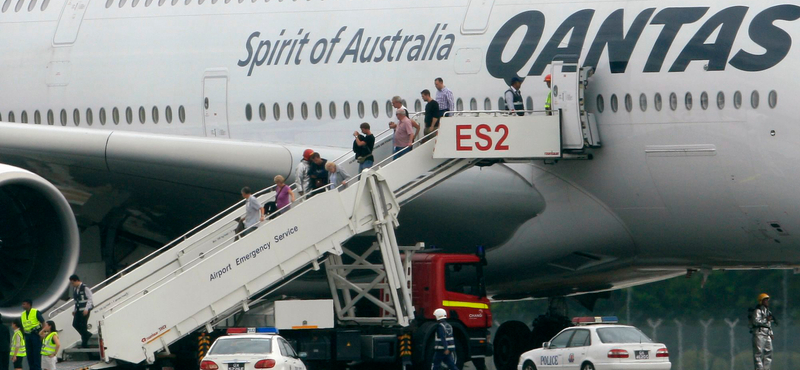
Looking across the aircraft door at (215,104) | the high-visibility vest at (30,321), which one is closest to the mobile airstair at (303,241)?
the high-visibility vest at (30,321)

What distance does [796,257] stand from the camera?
15297 millimetres

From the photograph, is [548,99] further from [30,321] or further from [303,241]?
[30,321]

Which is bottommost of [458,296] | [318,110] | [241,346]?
[241,346]

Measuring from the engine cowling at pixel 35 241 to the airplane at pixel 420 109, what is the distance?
0.02m

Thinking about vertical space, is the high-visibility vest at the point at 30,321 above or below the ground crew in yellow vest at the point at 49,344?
above

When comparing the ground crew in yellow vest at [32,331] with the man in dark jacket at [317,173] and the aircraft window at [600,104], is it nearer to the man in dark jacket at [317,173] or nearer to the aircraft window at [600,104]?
the man in dark jacket at [317,173]

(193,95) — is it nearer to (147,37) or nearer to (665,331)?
(147,37)

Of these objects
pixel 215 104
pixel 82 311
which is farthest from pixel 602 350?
pixel 215 104

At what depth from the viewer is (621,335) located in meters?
14.2

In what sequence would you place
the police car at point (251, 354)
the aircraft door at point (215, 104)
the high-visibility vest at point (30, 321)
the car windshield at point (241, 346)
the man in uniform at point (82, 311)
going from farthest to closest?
the aircraft door at point (215, 104)
the high-visibility vest at point (30, 321)
the man in uniform at point (82, 311)
the car windshield at point (241, 346)
the police car at point (251, 354)

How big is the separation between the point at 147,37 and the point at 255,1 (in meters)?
1.60

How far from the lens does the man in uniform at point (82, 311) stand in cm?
1360

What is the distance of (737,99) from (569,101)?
1826 millimetres

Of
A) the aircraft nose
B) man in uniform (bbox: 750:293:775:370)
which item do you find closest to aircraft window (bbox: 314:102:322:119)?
the aircraft nose
